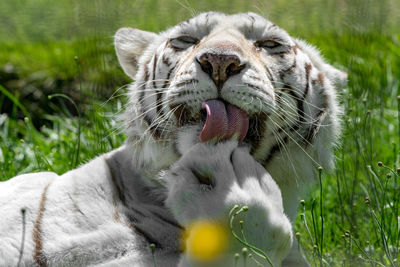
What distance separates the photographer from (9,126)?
3.77m

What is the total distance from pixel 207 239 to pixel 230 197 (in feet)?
0.38

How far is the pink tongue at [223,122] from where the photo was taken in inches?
71.8

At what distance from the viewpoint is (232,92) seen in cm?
190

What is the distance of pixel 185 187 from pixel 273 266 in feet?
0.98

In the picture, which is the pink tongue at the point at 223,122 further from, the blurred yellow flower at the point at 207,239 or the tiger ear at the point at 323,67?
the tiger ear at the point at 323,67

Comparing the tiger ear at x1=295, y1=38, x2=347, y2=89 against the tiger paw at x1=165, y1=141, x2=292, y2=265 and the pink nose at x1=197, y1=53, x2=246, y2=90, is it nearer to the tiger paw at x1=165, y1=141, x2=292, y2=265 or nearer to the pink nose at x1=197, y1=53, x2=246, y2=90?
the pink nose at x1=197, y1=53, x2=246, y2=90

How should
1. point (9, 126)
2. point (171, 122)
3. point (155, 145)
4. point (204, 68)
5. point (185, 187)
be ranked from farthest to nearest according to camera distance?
point (9, 126)
point (155, 145)
point (171, 122)
point (204, 68)
point (185, 187)

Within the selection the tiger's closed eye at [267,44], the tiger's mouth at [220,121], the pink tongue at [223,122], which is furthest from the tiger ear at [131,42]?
the pink tongue at [223,122]

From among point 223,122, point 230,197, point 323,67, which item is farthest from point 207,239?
point 323,67

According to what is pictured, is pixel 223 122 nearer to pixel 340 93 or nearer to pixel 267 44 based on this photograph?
pixel 267 44

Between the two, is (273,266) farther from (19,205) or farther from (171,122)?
(19,205)

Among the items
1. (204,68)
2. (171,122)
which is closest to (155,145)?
(171,122)

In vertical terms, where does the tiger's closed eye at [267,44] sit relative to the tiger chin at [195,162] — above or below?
above

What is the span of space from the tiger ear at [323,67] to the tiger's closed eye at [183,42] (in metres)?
0.47
